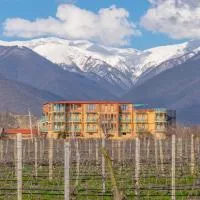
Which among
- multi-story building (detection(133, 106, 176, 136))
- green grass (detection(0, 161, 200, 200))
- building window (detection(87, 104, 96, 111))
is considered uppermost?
building window (detection(87, 104, 96, 111))

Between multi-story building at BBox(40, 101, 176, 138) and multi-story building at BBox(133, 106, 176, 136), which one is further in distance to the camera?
multi-story building at BBox(133, 106, 176, 136)

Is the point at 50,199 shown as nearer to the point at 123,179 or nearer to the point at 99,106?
the point at 123,179

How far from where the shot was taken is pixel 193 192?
2494 centimetres

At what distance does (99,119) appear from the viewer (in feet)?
412

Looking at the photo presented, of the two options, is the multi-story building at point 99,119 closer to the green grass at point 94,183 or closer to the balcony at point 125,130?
the balcony at point 125,130

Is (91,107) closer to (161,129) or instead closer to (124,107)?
(124,107)

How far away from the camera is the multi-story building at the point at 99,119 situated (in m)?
128

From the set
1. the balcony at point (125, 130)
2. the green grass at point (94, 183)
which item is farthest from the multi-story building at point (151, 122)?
the green grass at point (94, 183)

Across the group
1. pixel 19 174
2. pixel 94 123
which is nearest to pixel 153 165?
pixel 19 174

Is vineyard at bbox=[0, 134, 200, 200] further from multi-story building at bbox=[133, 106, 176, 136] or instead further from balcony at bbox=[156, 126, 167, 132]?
balcony at bbox=[156, 126, 167, 132]

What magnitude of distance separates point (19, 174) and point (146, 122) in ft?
376

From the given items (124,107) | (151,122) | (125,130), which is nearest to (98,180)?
(125,130)

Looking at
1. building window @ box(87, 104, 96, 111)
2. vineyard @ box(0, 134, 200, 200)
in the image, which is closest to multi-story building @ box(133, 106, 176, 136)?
building window @ box(87, 104, 96, 111)

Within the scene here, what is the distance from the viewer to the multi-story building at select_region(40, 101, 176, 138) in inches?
5020
